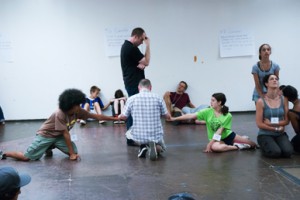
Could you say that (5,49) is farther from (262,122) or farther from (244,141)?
(262,122)

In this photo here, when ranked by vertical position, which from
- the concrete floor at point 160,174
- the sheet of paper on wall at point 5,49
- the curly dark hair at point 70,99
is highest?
the sheet of paper on wall at point 5,49

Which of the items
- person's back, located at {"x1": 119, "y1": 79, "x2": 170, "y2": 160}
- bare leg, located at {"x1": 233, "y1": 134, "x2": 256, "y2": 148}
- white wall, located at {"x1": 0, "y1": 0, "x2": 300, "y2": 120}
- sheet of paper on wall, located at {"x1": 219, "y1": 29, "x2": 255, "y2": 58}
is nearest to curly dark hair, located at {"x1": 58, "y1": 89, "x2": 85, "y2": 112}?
person's back, located at {"x1": 119, "y1": 79, "x2": 170, "y2": 160}

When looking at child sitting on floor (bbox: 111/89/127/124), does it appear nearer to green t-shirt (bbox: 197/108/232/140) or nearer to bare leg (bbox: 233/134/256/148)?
green t-shirt (bbox: 197/108/232/140)

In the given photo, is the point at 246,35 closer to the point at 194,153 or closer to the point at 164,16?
the point at 164,16

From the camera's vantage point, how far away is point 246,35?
7066mm

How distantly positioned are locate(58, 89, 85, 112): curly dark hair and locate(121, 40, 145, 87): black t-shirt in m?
0.78

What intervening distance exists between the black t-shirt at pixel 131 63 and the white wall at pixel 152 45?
2.70 m

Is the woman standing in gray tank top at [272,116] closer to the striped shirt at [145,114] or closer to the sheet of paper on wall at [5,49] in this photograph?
the striped shirt at [145,114]

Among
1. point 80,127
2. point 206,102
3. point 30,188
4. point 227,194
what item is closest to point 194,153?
point 227,194

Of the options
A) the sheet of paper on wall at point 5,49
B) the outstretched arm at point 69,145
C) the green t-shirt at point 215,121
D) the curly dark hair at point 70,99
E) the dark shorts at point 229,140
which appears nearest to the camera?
the curly dark hair at point 70,99

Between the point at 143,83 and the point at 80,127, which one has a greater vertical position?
the point at 143,83

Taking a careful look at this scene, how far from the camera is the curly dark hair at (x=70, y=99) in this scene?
3.72m

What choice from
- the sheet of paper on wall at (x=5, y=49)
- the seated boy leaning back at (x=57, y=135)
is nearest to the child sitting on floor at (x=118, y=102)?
the sheet of paper on wall at (x=5, y=49)

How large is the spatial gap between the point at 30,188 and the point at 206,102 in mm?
4763
